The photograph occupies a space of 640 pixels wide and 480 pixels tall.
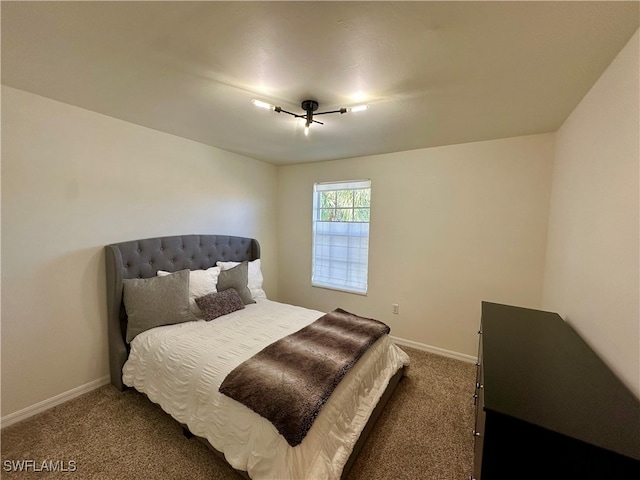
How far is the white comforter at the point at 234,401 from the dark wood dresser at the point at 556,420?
77 cm

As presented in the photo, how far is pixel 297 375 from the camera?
5.08ft

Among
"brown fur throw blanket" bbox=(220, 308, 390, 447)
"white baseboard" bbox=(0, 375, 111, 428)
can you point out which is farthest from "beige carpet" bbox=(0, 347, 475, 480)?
"brown fur throw blanket" bbox=(220, 308, 390, 447)

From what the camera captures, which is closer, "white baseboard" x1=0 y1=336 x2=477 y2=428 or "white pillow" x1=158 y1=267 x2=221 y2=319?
"white baseboard" x1=0 y1=336 x2=477 y2=428

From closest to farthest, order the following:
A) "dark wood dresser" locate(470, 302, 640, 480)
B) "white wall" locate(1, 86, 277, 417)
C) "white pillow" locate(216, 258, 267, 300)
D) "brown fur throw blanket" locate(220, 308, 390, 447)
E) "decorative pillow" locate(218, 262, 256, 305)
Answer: "dark wood dresser" locate(470, 302, 640, 480) < "brown fur throw blanket" locate(220, 308, 390, 447) < "white wall" locate(1, 86, 277, 417) < "decorative pillow" locate(218, 262, 256, 305) < "white pillow" locate(216, 258, 267, 300)

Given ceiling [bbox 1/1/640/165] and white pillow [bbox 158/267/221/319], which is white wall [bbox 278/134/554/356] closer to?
ceiling [bbox 1/1/640/165]

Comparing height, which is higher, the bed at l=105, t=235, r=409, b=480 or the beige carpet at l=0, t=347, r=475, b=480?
the bed at l=105, t=235, r=409, b=480

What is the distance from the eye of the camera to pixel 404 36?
1200 mm

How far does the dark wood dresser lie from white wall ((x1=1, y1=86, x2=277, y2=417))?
2.95 metres

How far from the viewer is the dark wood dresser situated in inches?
30.3

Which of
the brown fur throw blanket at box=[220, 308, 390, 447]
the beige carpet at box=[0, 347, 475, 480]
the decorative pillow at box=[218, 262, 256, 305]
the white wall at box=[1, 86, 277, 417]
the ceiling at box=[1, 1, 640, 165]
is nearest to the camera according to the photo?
the ceiling at box=[1, 1, 640, 165]

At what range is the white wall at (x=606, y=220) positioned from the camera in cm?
111

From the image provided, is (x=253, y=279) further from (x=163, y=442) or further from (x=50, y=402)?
(x=50, y=402)

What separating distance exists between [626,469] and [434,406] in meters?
1.62

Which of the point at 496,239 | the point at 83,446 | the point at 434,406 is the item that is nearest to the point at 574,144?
the point at 496,239
